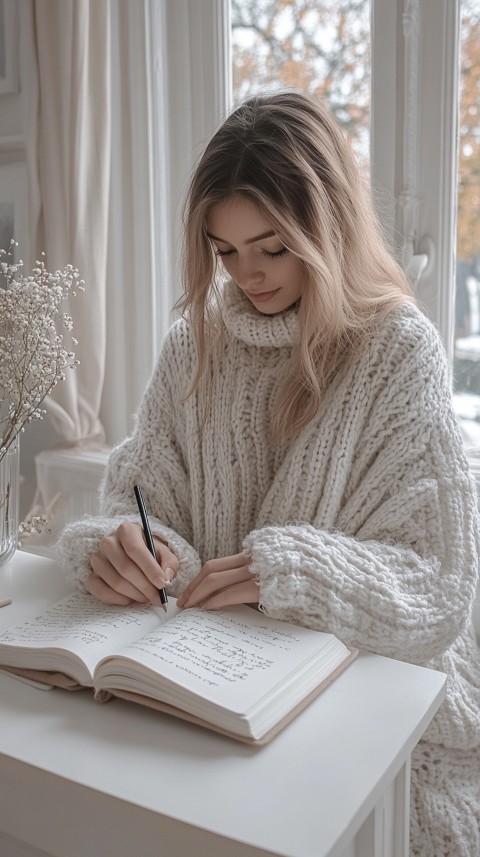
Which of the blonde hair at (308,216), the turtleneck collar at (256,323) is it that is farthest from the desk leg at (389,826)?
the turtleneck collar at (256,323)

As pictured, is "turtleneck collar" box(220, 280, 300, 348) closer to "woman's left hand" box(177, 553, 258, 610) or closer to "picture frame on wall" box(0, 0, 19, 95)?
"woman's left hand" box(177, 553, 258, 610)

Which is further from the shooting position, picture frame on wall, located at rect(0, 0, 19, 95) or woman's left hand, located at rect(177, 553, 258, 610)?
picture frame on wall, located at rect(0, 0, 19, 95)

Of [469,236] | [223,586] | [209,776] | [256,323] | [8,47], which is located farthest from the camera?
[8,47]

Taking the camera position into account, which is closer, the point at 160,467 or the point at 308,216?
the point at 308,216

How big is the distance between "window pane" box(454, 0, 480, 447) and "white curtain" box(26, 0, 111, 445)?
837mm

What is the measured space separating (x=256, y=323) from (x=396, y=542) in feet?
1.36

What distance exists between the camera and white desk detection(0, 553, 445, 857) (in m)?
0.72

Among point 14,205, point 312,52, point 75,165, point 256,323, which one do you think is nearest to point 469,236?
point 312,52

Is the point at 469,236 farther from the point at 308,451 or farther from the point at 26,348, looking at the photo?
the point at 26,348

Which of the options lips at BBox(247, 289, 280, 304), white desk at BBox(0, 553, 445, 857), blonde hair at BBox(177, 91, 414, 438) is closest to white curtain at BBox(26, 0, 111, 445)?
blonde hair at BBox(177, 91, 414, 438)

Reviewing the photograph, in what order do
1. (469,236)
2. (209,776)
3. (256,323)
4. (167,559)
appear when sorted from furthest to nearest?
(469,236)
(256,323)
(167,559)
(209,776)

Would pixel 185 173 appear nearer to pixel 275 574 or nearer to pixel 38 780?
pixel 275 574

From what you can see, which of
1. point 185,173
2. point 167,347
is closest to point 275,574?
point 167,347

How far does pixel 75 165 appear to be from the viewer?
200 cm
